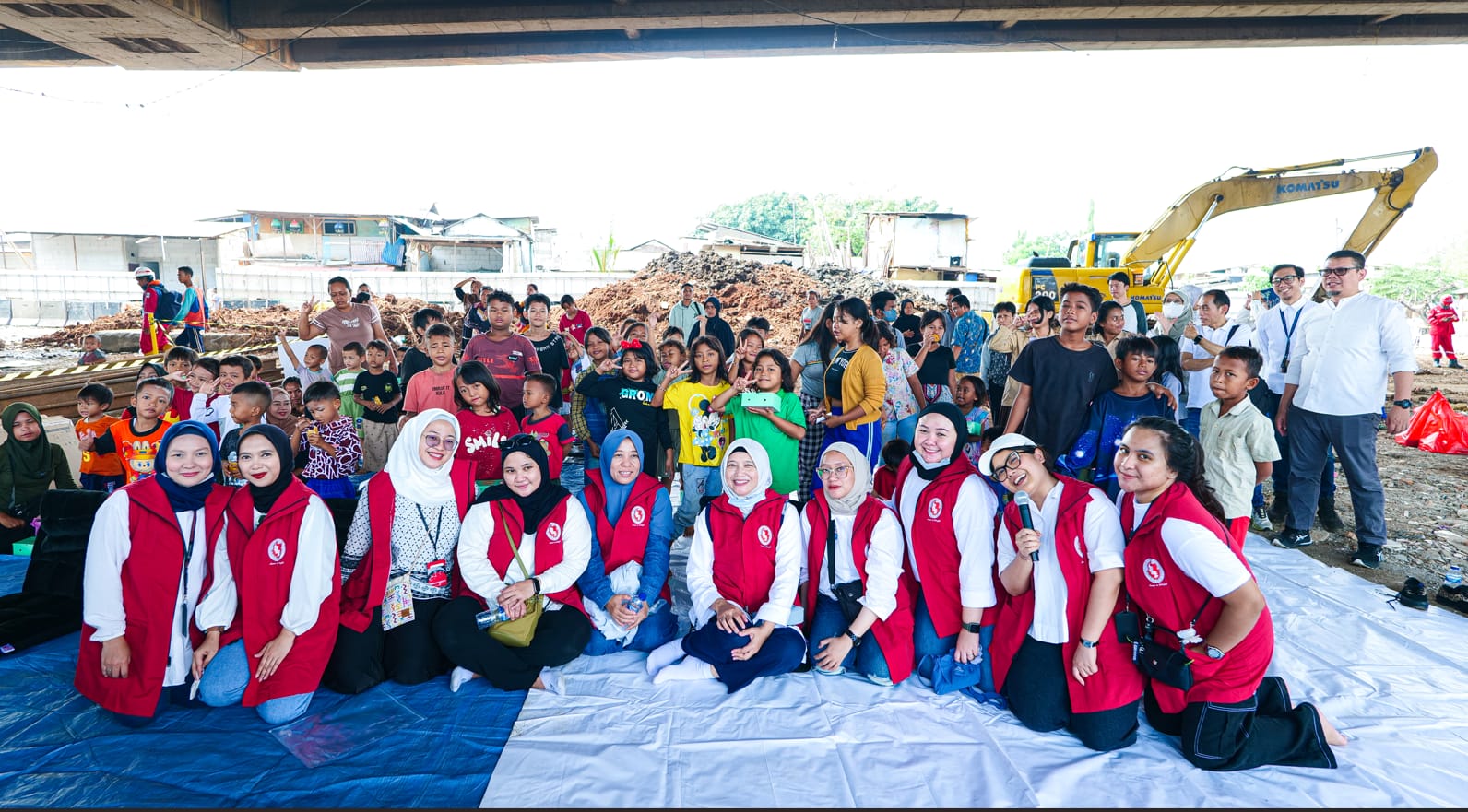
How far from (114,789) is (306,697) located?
575mm

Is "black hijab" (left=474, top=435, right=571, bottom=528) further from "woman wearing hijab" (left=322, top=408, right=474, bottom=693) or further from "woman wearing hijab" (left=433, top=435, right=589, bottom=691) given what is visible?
"woman wearing hijab" (left=322, top=408, right=474, bottom=693)

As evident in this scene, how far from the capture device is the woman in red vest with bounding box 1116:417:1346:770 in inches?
92.1

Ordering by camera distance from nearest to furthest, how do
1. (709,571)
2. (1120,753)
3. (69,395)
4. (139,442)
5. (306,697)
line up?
(1120,753) < (306,697) < (709,571) < (139,442) < (69,395)

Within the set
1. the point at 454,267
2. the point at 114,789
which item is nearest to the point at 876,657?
the point at 114,789

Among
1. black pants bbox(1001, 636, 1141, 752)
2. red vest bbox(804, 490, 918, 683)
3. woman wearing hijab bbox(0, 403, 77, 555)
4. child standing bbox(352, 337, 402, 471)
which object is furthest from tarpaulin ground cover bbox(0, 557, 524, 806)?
child standing bbox(352, 337, 402, 471)

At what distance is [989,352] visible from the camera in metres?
7.26

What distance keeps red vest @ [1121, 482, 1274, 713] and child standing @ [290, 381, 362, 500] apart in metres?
4.13

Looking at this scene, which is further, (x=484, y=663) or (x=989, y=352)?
(x=989, y=352)

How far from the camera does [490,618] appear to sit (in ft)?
9.74

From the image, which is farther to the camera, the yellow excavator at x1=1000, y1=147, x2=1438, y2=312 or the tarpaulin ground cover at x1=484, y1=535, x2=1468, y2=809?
the yellow excavator at x1=1000, y1=147, x2=1438, y2=312

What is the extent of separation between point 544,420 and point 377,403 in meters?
1.83

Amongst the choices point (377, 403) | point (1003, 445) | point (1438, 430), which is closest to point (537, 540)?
point (1003, 445)

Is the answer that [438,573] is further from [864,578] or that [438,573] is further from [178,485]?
[864,578]

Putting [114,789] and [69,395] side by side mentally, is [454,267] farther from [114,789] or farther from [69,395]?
[114,789]
